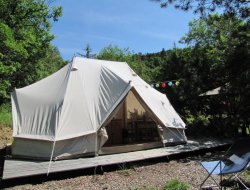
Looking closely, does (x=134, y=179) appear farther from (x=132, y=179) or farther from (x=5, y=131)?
(x=5, y=131)

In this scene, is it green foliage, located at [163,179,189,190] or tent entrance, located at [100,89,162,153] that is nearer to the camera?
green foliage, located at [163,179,189,190]

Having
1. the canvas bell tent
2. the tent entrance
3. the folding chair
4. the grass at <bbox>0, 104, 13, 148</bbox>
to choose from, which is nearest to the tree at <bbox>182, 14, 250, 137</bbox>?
the canvas bell tent

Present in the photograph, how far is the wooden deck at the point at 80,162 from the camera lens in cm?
648

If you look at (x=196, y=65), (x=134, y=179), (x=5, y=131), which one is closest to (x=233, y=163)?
(x=134, y=179)

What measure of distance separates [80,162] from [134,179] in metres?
1.52

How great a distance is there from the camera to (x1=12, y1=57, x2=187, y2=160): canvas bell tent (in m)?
7.70

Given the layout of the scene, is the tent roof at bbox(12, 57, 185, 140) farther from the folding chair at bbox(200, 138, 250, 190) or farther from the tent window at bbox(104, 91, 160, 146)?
the folding chair at bbox(200, 138, 250, 190)

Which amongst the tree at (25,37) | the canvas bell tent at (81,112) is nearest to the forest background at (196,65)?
the tree at (25,37)

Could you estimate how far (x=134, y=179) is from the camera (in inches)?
253

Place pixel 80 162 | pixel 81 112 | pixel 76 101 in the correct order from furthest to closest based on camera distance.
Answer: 1. pixel 76 101
2. pixel 81 112
3. pixel 80 162

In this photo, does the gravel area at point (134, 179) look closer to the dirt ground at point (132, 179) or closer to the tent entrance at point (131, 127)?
the dirt ground at point (132, 179)

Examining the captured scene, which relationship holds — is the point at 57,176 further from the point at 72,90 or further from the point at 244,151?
the point at 244,151

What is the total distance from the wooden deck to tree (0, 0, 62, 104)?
7891mm

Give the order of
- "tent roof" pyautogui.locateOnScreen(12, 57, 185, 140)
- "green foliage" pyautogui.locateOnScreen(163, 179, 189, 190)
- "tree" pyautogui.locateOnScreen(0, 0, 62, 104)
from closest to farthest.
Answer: "green foliage" pyautogui.locateOnScreen(163, 179, 189, 190)
"tent roof" pyautogui.locateOnScreen(12, 57, 185, 140)
"tree" pyautogui.locateOnScreen(0, 0, 62, 104)
